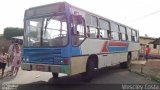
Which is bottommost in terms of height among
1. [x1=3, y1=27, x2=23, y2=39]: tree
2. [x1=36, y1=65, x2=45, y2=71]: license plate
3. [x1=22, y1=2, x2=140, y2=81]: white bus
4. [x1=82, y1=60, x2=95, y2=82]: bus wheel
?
[x1=82, y1=60, x2=95, y2=82]: bus wheel

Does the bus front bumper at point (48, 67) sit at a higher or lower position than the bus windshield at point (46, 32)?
lower

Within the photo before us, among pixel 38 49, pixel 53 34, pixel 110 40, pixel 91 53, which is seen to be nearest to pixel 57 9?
pixel 53 34

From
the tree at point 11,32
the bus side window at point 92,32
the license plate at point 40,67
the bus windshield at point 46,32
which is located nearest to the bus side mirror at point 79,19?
the bus windshield at point 46,32

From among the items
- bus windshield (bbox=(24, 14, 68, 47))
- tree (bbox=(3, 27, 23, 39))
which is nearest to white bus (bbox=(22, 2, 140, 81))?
bus windshield (bbox=(24, 14, 68, 47))

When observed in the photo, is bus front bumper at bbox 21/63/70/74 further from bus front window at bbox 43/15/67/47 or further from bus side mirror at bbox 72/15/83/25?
bus side mirror at bbox 72/15/83/25

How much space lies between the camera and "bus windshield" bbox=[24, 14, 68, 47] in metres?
11.1

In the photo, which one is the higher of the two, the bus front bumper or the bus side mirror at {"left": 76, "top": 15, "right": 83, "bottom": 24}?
the bus side mirror at {"left": 76, "top": 15, "right": 83, "bottom": 24}

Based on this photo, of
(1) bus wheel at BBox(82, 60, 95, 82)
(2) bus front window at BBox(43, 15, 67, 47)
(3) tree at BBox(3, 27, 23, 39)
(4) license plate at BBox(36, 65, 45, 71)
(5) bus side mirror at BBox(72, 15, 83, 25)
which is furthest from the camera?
(3) tree at BBox(3, 27, 23, 39)

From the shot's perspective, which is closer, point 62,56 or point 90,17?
point 62,56

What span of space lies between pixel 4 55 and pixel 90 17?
14.2ft

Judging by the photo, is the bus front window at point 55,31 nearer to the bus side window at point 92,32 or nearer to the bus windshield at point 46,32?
the bus windshield at point 46,32

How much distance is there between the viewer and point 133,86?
11891 mm

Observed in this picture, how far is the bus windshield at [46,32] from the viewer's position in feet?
36.3

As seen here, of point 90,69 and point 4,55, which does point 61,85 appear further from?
point 4,55
